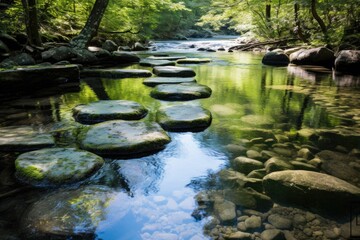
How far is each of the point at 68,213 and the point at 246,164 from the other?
1.51 metres

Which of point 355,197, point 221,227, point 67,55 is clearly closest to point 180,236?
point 221,227

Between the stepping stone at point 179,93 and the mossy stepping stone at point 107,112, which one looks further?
the stepping stone at point 179,93

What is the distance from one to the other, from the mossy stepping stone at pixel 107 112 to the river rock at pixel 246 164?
1.64m

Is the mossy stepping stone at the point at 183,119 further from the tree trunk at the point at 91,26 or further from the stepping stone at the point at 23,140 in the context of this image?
the tree trunk at the point at 91,26

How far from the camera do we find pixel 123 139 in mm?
2807

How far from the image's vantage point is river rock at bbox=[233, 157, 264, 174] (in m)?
2.46

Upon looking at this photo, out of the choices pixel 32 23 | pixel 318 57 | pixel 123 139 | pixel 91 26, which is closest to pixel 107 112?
pixel 123 139

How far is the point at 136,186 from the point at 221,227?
29.7 inches

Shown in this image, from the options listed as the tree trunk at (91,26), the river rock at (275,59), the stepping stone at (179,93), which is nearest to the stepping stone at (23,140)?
the stepping stone at (179,93)

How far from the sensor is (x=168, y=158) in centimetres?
267

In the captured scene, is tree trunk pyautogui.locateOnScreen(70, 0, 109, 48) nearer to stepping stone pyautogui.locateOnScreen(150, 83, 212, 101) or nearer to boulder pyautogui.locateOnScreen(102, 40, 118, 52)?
boulder pyautogui.locateOnScreen(102, 40, 118, 52)

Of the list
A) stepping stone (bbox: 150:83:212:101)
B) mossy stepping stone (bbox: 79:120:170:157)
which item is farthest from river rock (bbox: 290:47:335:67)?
mossy stepping stone (bbox: 79:120:170:157)

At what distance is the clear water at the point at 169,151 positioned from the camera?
1787mm

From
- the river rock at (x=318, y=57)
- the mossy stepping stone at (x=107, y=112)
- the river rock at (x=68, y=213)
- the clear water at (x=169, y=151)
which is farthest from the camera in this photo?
the river rock at (x=318, y=57)
